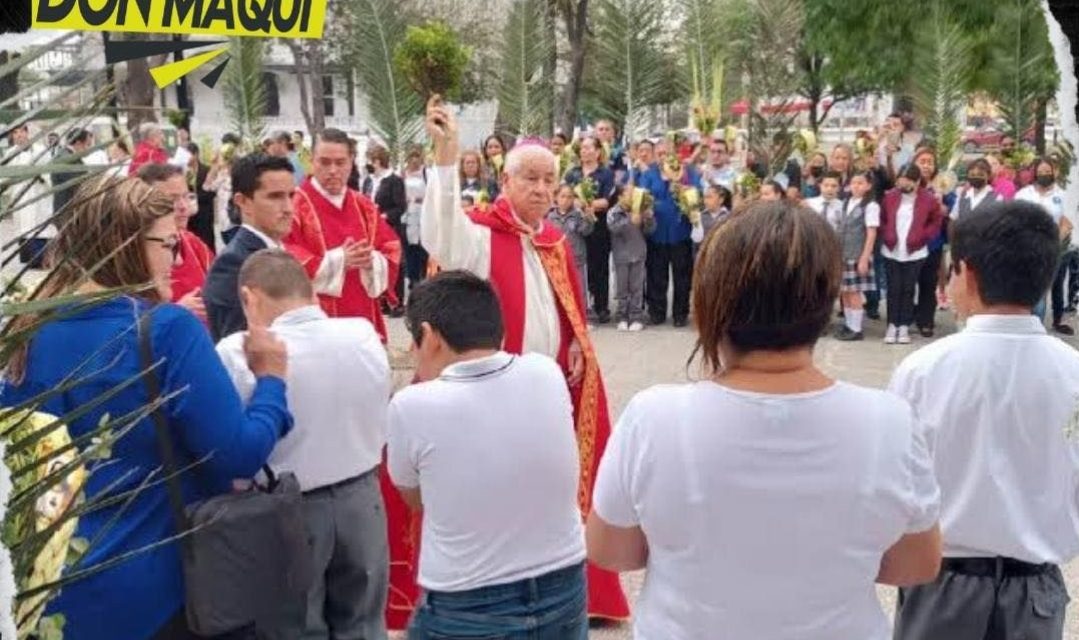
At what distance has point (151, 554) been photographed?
2.34m

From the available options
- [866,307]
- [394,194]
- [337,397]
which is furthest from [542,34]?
[337,397]

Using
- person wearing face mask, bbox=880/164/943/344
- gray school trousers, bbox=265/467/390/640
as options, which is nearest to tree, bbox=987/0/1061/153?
person wearing face mask, bbox=880/164/943/344

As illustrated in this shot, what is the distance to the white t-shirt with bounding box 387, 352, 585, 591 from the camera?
8.84 feet

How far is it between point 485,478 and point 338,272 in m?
2.14

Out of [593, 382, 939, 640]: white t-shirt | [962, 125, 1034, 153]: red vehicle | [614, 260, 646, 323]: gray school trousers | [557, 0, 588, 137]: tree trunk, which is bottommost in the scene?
[614, 260, 646, 323]: gray school trousers

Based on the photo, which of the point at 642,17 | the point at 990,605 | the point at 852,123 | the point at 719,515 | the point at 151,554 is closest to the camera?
the point at 719,515

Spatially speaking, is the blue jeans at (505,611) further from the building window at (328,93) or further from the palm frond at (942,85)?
the building window at (328,93)

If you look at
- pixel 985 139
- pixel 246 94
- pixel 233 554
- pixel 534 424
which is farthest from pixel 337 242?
pixel 985 139

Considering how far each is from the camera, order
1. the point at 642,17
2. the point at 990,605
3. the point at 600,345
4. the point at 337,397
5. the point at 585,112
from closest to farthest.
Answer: the point at 990,605, the point at 337,397, the point at 600,345, the point at 642,17, the point at 585,112

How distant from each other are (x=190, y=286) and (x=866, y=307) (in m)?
7.54

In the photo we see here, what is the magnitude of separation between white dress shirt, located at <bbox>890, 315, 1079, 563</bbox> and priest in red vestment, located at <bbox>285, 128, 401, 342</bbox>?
2646 millimetres

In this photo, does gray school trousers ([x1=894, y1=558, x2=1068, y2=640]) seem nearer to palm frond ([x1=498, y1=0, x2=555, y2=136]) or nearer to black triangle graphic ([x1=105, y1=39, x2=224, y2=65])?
black triangle graphic ([x1=105, y1=39, x2=224, y2=65])

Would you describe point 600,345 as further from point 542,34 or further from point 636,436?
point 636,436

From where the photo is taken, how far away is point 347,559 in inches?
130
